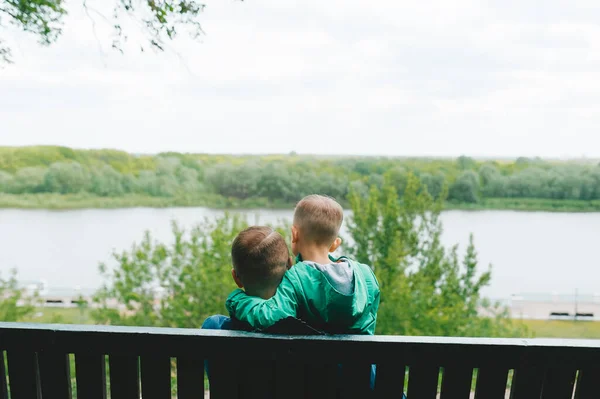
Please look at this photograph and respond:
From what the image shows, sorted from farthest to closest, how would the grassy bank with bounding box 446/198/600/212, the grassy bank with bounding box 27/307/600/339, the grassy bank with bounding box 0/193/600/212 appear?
the grassy bank with bounding box 27/307/600/339 < the grassy bank with bounding box 0/193/600/212 < the grassy bank with bounding box 446/198/600/212

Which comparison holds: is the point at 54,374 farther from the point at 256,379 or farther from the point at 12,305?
the point at 12,305

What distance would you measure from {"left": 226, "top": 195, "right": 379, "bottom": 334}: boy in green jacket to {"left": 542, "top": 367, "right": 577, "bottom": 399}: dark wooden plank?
49 centimetres

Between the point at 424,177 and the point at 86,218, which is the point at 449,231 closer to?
the point at 424,177

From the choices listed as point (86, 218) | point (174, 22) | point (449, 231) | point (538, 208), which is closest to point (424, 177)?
point (449, 231)

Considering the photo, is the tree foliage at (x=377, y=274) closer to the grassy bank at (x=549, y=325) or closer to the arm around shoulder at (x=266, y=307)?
the grassy bank at (x=549, y=325)

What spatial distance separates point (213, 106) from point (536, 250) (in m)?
16.3

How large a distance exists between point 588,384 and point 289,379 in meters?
0.83

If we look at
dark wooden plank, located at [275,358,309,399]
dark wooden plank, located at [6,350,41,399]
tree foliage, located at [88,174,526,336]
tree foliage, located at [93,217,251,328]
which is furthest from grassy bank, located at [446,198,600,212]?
dark wooden plank, located at [6,350,41,399]

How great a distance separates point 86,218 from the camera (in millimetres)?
16328

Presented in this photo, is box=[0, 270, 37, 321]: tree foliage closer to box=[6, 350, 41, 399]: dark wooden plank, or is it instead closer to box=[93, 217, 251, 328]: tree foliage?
box=[93, 217, 251, 328]: tree foliage

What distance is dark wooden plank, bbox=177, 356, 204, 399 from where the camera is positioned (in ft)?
3.72

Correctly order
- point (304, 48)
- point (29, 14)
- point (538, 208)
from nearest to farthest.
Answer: point (29, 14), point (538, 208), point (304, 48)

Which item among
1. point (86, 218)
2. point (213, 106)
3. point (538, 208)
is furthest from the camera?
point (213, 106)

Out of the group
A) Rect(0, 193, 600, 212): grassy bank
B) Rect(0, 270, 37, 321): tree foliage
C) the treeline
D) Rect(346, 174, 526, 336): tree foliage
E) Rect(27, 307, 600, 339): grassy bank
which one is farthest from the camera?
Rect(27, 307, 600, 339): grassy bank
